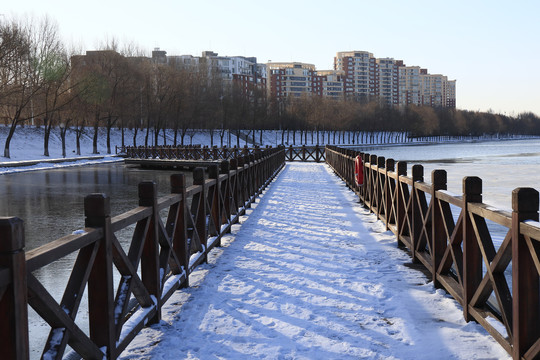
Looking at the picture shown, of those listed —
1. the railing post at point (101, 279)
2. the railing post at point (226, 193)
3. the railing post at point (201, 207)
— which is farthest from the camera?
the railing post at point (226, 193)

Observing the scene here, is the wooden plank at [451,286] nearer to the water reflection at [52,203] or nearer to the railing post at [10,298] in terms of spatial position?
the railing post at [10,298]

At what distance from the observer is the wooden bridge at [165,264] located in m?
2.62

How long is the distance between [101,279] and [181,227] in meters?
2.35

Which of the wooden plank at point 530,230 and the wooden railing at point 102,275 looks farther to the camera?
the wooden plank at point 530,230

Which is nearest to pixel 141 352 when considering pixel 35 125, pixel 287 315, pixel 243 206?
pixel 287 315

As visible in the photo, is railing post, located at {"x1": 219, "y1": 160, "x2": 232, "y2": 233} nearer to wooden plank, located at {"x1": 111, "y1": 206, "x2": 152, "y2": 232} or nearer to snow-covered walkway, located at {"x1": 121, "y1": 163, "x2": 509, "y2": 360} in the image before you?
snow-covered walkway, located at {"x1": 121, "y1": 163, "x2": 509, "y2": 360}

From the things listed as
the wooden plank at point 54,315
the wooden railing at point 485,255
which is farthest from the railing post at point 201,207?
the wooden plank at point 54,315

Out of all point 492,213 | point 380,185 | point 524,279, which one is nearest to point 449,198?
point 492,213

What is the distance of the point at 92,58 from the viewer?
192ft

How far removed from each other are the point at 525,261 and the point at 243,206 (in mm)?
8556

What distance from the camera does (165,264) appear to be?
5.09 meters

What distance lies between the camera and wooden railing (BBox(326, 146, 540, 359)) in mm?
3402

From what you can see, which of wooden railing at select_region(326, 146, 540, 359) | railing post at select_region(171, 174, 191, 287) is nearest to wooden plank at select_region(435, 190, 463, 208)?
wooden railing at select_region(326, 146, 540, 359)

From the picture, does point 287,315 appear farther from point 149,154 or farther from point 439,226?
point 149,154
